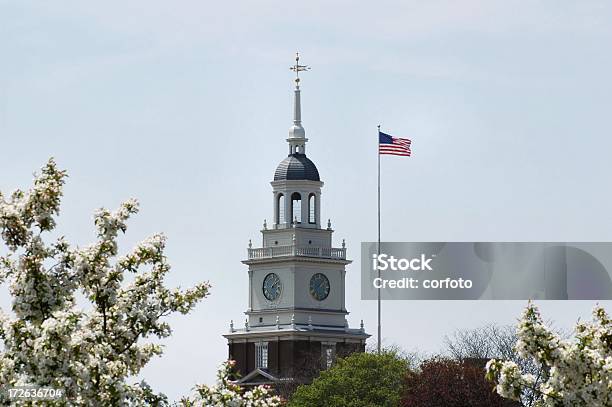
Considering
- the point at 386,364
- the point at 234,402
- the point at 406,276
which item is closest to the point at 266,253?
the point at 406,276

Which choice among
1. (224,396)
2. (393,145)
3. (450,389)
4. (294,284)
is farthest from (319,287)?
(224,396)

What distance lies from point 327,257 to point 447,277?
36.5 m

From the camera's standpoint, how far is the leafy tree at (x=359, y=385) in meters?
101

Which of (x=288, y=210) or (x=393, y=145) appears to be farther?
(x=288, y=210)

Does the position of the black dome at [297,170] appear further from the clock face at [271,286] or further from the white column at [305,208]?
the clock face at [271,286]

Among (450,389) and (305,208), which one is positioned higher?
(305,208)

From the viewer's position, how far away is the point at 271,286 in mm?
145750

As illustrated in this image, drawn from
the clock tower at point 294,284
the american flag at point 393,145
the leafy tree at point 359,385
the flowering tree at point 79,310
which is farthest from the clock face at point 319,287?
the flowering tree at point 79,310

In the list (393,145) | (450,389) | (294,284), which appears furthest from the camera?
(294,284)

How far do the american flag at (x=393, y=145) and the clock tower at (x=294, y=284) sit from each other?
26114mm

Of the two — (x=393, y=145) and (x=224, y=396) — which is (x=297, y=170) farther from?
(x=224, y=396)

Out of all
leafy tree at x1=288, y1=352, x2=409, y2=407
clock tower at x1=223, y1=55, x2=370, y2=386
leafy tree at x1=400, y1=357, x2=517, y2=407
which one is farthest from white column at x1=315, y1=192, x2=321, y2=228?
leafy tree at x1=400, y1=357, x2=517, y2=407

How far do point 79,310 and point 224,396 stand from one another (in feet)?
11.0

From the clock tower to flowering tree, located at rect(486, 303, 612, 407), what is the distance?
10820 centimetres
